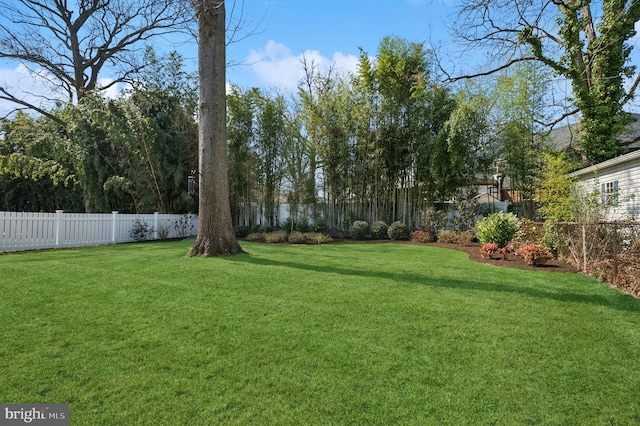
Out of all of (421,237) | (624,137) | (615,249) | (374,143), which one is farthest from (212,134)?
(624,137)

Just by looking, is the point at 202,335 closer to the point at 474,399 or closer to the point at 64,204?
the point at 474,399

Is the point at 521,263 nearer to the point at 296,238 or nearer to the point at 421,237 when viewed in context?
the point at 421,237

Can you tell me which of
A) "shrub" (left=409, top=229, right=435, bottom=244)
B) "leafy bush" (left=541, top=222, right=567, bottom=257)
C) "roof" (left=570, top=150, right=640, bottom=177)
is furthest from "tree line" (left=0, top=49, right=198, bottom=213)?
"roof" (left=570, top=150, right=640, bottom=177)

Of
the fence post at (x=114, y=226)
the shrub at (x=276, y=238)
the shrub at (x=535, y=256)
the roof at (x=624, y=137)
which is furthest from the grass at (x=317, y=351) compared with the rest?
the roof at (x=624, y=137)

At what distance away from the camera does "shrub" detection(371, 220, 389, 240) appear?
9.75m

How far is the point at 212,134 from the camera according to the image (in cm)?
550

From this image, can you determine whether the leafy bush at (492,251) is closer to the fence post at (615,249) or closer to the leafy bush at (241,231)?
the fence post at (615,249)

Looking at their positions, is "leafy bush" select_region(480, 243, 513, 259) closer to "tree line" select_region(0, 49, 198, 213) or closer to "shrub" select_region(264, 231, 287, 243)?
"shrub" select_region(264, 231, 287, 243)

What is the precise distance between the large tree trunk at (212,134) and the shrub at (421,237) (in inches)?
212

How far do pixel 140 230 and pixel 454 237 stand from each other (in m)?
8.65

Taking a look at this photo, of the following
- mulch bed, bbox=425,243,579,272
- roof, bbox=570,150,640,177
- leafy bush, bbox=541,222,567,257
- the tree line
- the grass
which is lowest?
the grass

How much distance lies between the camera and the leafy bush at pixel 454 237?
857 centimetres

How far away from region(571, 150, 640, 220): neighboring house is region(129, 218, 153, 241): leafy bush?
11209mm

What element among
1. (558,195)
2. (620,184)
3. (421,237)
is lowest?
(421,237)
